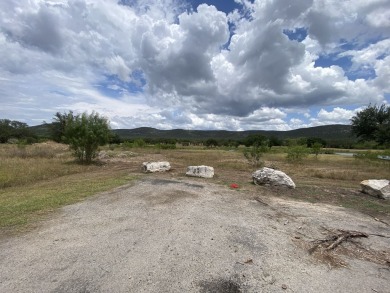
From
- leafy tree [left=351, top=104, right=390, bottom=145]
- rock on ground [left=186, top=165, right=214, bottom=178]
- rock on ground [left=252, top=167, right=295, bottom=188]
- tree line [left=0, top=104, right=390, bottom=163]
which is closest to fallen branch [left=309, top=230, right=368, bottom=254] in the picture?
rock on ground [left=252, top=167, right=295, bottom=188]

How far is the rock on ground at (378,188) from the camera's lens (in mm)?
10049

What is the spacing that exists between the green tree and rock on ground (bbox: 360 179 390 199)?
18259 millimetres

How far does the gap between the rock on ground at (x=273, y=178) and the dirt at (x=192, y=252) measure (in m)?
3.23

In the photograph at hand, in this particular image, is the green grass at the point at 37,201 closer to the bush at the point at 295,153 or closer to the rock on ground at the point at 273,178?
the rock on ground at the point at 273,178

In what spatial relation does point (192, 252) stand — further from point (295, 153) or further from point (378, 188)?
point (295, 153)

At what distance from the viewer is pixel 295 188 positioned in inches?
445

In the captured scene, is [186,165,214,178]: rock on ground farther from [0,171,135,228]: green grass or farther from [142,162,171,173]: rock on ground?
[0,171,135,228]: green grass

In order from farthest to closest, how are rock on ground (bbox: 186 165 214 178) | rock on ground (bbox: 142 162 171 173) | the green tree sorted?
1. the green tree
2. rock on ground (bbox: 142 162 171 173)
3. rock on ground (bbox: 186 165 214 178)

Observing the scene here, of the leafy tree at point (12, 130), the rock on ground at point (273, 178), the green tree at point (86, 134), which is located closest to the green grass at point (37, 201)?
the rock on ground at point (273, 178)

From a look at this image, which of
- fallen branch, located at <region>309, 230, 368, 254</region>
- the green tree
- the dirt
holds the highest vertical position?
the green tree

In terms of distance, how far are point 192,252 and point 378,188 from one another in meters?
8.96

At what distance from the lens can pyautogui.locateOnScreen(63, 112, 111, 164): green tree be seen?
20.8 metres

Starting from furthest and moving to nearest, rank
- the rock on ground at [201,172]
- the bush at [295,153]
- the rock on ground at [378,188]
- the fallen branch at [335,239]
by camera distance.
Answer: the bush at [295,153], the rock on ground at [201,172], the rock on ground at [378,188], the fallen branch at [335,239]

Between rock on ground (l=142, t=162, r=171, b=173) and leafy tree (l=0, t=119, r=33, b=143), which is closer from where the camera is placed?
rock on ground (l=142, t=162, r=171, b=173)
